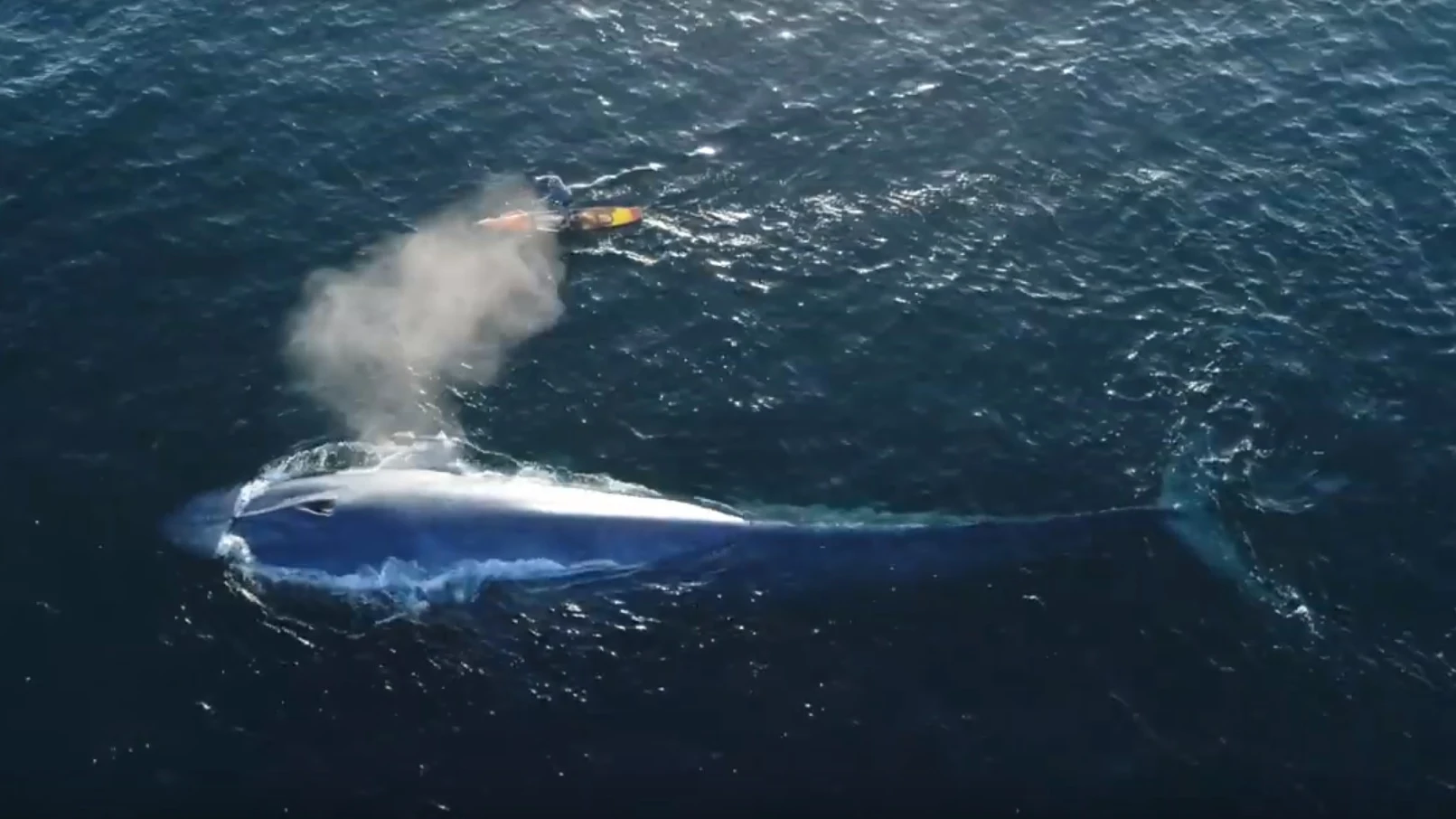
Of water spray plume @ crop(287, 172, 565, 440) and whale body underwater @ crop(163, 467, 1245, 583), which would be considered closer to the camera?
whale body underwater @ crop(163, 467, 1245, 583)

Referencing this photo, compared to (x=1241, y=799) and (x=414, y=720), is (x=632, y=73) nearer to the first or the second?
(x=414, y=720)

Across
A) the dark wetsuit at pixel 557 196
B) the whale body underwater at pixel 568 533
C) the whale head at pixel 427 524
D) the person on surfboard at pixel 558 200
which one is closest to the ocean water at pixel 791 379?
the whale body underwater at pixel 568 533

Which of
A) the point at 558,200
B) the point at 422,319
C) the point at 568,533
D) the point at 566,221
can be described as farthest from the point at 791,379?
the point at 422,319

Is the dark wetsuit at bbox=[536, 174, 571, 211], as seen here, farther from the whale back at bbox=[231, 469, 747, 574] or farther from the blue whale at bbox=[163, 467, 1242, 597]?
the whale back at bbox=[231, 469, 747, 574]

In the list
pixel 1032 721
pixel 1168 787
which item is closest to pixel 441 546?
pixel 1032 721

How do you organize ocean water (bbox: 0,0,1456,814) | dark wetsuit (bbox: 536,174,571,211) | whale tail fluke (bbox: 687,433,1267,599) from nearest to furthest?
1. ocean water (bbox: 0,0,1456,814)
2. whale tail fluke (bbox: 687,433,1267,599)
3. dark wetsuit (bbox: 536,174,571,211)

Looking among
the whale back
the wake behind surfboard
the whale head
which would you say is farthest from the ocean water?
the whale back

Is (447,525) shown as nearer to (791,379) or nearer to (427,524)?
(427,524)
